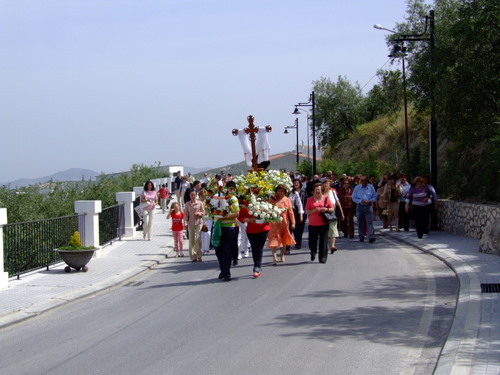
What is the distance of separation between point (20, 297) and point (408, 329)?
21.3ft

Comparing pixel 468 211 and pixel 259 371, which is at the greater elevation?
pixel 468 211

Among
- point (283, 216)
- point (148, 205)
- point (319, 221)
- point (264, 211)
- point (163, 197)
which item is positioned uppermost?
point (163, 197)

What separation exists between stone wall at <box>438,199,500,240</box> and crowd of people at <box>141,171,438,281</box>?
0.51 meters

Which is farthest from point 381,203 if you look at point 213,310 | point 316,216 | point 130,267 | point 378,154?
point 378,154

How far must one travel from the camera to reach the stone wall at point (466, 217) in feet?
53.8

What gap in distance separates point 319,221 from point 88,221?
19.2 ft

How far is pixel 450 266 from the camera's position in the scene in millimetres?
13234

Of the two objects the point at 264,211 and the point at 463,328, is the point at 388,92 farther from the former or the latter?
the point at 463,328

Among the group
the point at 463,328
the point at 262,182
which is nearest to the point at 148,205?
the point at 262,182

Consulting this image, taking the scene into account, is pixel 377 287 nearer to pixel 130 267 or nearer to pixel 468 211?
pixel 130 267

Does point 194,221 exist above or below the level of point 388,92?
below

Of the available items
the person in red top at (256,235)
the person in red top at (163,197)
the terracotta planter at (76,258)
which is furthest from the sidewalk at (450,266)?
the person in red top at (163,197)

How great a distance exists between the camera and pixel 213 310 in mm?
9727

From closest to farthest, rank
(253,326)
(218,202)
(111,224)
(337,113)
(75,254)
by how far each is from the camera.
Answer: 1. (253,326)
2. (218,202)
3. (75,254)
4. (111,224)
5. (337,113)
